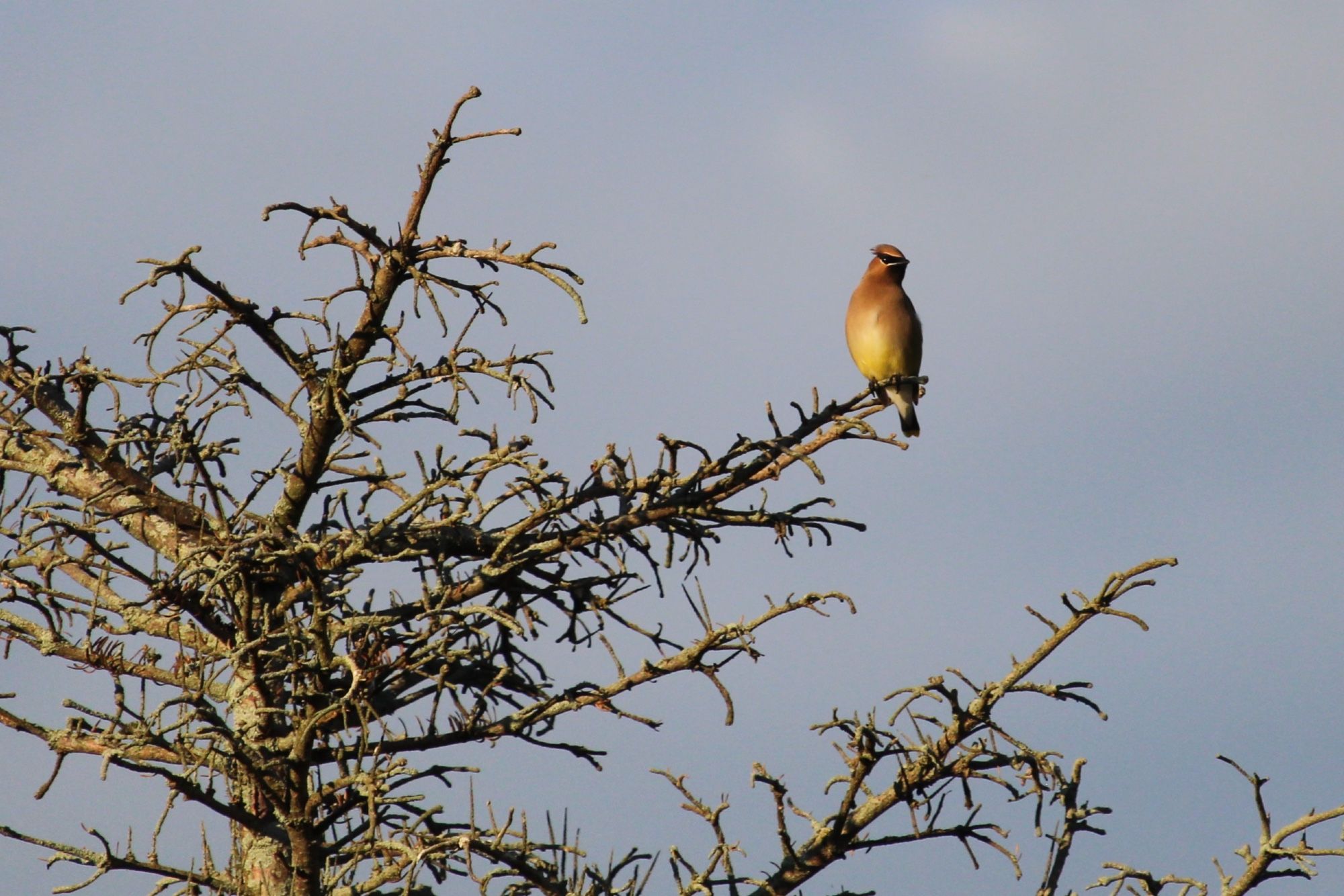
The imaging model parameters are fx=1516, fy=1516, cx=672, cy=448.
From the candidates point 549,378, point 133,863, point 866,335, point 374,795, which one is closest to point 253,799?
point 133,863

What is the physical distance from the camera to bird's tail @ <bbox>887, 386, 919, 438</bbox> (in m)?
9.37

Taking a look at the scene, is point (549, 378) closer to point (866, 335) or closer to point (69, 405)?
point (69, 405)

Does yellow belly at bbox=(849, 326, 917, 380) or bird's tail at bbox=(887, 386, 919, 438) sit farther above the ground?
yellow belly at bbox=(849, 326, 917, 380)

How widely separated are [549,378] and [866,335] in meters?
4.13

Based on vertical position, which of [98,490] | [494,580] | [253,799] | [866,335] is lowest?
[253,799]

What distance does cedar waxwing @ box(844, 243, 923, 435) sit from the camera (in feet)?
31.1

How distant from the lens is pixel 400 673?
6039mm

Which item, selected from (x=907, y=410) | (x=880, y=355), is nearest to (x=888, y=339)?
(x=880, y=355)

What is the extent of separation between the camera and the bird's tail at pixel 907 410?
9367 mm

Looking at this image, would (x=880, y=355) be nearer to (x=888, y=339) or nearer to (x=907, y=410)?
(x=888, y=339)

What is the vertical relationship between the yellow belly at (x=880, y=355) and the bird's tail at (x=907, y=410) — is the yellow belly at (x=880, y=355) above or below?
above

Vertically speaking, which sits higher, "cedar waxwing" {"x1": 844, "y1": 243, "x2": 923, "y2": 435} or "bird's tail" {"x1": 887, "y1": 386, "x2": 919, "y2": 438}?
"cedar waxwing" {"x1": 844, "y1": 243, "x2": 923, "y2": 435}

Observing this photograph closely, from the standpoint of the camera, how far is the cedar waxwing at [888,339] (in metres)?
9.48

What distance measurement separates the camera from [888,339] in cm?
949
